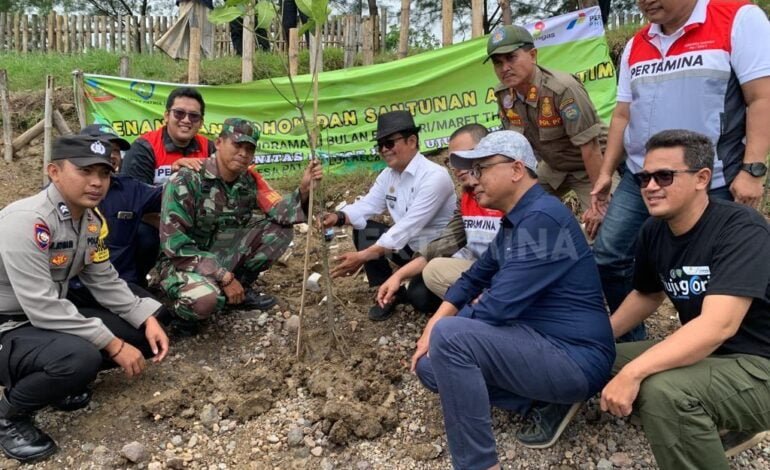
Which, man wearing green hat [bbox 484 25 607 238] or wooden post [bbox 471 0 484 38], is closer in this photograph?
man wearing green hat [bbox 484 25 607 238]

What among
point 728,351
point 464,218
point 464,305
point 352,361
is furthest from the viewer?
point 464,218

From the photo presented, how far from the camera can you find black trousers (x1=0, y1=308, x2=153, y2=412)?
2.43m

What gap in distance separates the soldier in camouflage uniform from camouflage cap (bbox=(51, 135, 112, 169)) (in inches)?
31.2

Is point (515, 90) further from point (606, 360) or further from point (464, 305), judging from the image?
point (606, 360)

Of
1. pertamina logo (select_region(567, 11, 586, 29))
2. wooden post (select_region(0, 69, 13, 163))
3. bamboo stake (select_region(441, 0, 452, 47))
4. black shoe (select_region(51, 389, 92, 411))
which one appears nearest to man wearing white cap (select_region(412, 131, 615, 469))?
black shoe (select_region(51, 389, 92, 411))

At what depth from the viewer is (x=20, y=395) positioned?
2420 millimetres

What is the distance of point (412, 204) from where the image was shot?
3.39 meters

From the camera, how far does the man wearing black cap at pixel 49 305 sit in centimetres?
243

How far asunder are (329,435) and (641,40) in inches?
89.4

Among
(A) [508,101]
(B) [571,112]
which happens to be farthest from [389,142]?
(B) [571,112]

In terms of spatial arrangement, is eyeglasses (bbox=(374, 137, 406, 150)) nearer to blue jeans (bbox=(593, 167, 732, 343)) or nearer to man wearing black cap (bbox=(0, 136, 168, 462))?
blue jeans (bbox=(593, 167, 732, 343))

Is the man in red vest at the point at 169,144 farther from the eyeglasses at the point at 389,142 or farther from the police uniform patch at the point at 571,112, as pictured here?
the police uniform patch at the point at 571,112

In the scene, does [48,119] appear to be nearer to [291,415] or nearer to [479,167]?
[291,415]

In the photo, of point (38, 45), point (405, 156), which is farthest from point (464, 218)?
point (38, 45)
